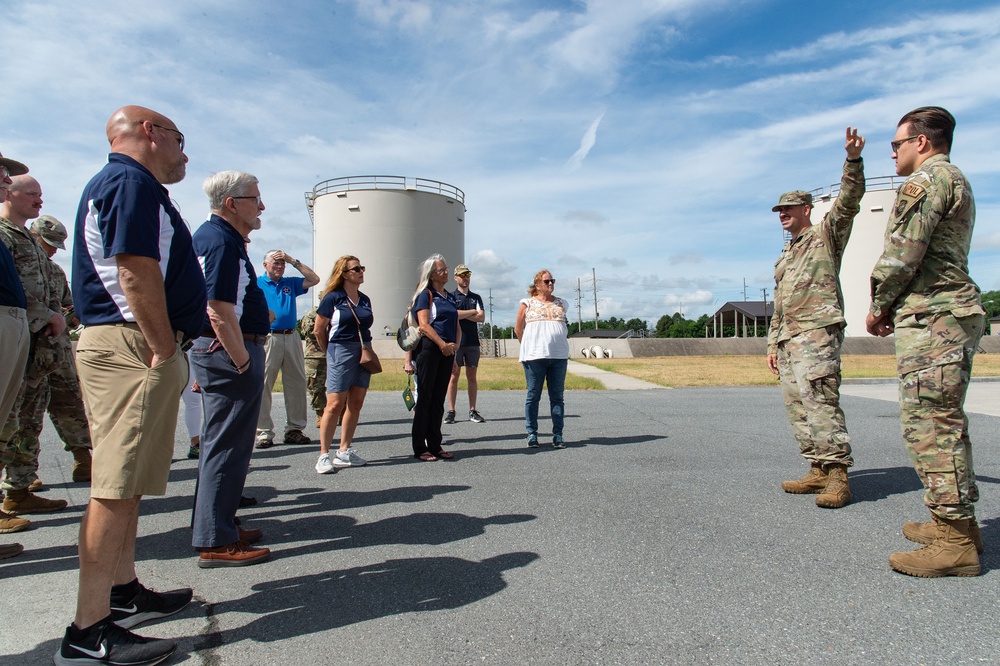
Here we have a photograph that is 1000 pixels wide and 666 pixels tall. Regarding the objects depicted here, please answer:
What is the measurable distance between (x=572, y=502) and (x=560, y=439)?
7.25 ft

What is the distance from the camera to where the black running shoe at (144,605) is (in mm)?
2441

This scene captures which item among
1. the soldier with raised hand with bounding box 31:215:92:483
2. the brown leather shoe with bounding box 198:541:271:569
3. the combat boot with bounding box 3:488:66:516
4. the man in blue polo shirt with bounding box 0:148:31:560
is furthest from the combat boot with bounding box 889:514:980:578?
the soldier with raised hand with bounding box 31:215:92:483

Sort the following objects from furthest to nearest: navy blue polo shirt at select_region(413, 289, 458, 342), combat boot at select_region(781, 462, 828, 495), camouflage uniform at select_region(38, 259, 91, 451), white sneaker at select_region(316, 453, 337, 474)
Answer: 1. navy blue polo shirt at select_region(413, 289, 458, 342)
2. white sneaker at select_region(316, 453, 337, 474)
3. camouflage uniform at select_region(38, 259, 91, 451)
4. combat boot at select_region(781, 462, 828, 495)

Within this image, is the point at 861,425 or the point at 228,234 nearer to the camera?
the point at 228,234

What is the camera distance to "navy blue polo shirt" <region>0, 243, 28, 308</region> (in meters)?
3.00

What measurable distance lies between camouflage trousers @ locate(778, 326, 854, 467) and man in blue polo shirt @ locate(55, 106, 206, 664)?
365 centimetres

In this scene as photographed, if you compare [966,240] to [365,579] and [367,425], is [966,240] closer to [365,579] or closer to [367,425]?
[365,579]

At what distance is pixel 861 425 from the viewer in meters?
7.36

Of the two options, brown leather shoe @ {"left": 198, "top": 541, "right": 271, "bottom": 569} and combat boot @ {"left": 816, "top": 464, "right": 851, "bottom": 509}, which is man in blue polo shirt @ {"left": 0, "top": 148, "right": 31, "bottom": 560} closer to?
brown leather shoe @ {"left": 198, "top": 541, "right": 271, "bottom": 569}

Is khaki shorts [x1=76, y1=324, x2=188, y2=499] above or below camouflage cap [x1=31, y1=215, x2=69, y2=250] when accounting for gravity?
below

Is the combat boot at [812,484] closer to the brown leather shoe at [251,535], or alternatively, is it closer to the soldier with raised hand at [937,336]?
the soldier with raised hand at [937,336]

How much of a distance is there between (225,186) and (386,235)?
1315 inches

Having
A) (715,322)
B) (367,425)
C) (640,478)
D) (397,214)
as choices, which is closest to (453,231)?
(397,214)

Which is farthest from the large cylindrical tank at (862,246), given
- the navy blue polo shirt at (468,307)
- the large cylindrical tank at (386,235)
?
the navy blue polo shirt at (468,307)
